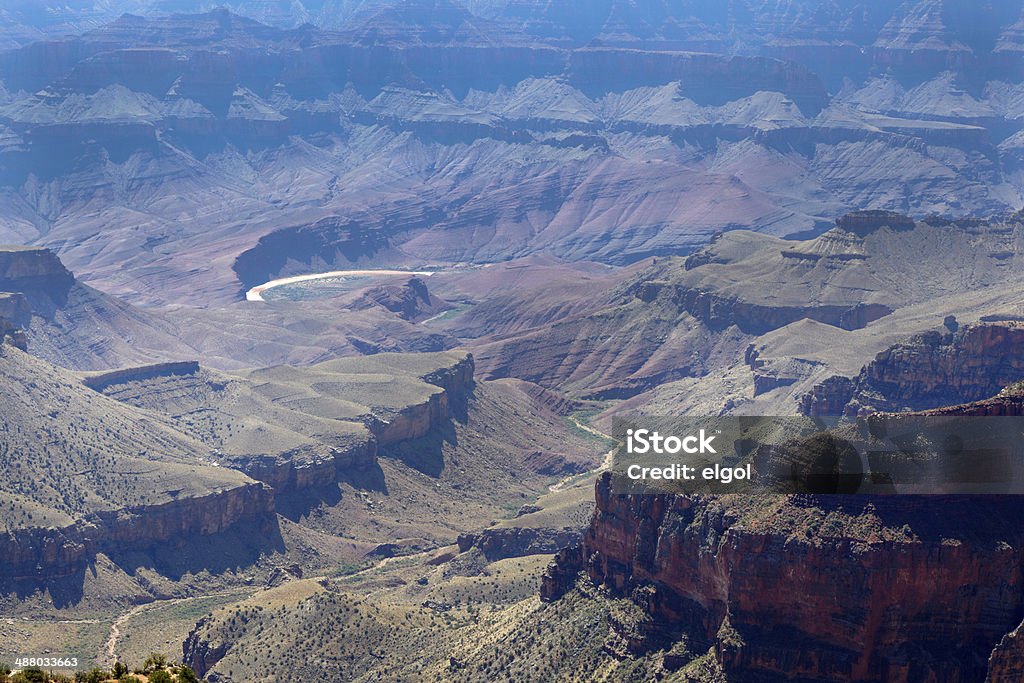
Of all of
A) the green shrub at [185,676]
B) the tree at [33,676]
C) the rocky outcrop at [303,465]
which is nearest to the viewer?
the tree at [33,676]

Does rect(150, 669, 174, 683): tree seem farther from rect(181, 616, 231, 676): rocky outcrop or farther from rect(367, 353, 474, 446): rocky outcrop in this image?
rect(367, 353, 474, 446): rocky outcrop

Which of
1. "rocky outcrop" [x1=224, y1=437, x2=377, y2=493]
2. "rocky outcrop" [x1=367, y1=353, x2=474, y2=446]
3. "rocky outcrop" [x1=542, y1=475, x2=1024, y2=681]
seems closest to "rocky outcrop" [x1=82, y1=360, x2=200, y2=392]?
"rocky outcrop" [x1=224, y1=437, x2=377, y2=493]

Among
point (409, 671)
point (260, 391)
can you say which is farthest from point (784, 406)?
point (409, 671)

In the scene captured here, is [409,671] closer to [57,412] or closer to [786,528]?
[786,528]

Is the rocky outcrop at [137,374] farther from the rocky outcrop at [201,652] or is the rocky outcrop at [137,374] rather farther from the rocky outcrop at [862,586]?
the rocky outcrop at [862,586]

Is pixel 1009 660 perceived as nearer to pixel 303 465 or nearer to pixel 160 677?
pixel 160 677

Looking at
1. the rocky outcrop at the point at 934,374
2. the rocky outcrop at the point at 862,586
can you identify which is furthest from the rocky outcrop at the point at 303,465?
the rocky outcrop at the point at 862,586

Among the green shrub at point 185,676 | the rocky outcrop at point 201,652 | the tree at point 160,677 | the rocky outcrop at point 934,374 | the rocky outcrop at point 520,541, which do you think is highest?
the rocky outcrop at point 934,374
